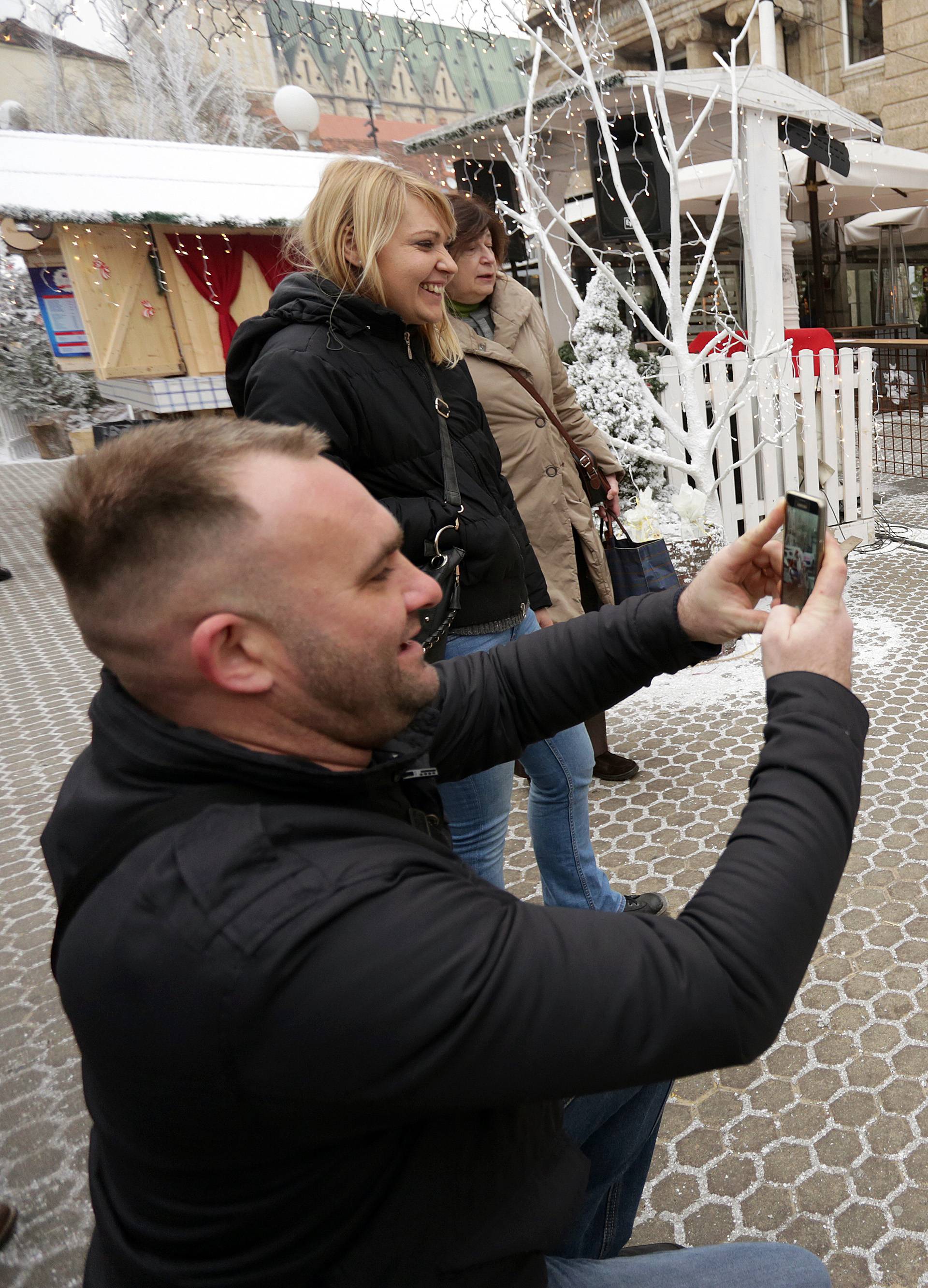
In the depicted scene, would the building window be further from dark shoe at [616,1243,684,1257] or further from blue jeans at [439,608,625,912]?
dark shoe at [616,1243,684,1257]

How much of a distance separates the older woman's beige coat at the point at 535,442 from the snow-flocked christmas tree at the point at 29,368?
18.2 meters

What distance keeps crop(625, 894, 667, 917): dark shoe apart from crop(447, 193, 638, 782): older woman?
902mm

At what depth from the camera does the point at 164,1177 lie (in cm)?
86

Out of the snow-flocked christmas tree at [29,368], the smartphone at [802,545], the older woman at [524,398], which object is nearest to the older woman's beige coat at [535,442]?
the older woman at [524,398]

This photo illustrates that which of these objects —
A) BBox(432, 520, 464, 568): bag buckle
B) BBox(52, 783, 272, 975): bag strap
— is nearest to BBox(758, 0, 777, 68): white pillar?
BBox(432, 520, 464, 568): bag buckle

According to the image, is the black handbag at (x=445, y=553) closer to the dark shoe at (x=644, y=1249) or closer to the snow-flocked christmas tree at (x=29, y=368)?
the dark shoe at (x=644, y=1249)

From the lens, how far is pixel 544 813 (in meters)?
2.44

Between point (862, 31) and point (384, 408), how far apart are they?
22416mm

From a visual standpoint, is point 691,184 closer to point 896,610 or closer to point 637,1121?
point 896,610

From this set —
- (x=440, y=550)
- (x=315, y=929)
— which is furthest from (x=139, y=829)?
(x=440, y=550)

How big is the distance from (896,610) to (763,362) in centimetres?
165

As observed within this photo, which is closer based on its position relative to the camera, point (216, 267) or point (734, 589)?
point (734, 589)

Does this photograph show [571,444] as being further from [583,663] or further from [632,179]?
[632,179]

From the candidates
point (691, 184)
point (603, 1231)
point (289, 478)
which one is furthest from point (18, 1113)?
point (691, 184)
